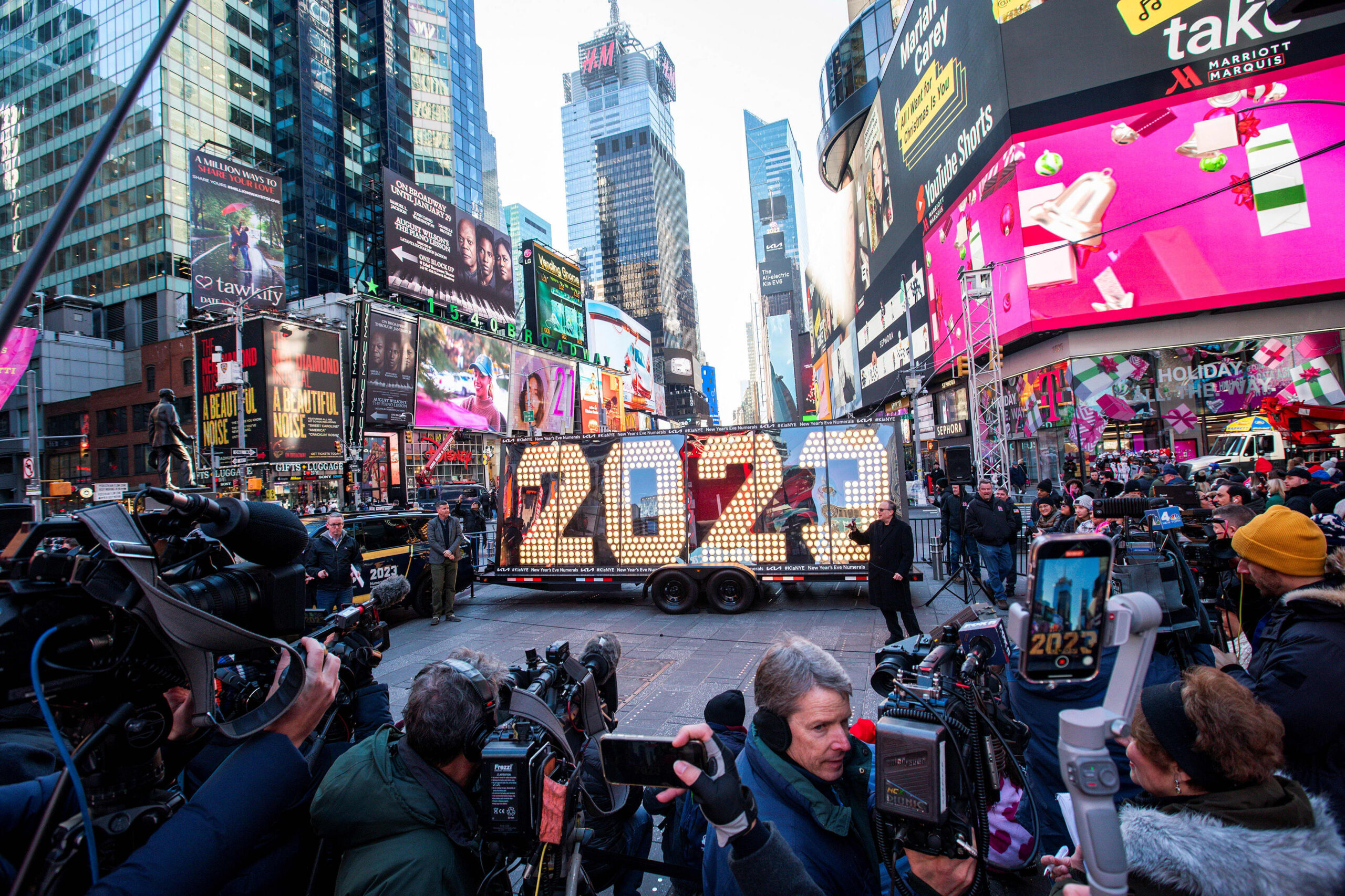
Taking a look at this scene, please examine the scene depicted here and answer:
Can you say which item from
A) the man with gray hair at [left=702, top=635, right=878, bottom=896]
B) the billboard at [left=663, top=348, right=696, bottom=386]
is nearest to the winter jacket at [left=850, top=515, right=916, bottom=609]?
the man with gray hair at [left=702, top=635, right=878, bottom=896]

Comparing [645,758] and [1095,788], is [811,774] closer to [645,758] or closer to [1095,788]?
[645,758]

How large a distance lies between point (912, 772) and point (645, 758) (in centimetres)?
71

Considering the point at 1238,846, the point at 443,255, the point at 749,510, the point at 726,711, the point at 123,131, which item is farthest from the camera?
the point at 123,131

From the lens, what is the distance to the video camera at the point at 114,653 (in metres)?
1.33

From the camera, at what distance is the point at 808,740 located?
80.4 inches

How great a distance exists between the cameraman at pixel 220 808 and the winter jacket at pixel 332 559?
21.1 feet

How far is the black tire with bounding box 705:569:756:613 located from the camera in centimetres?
944

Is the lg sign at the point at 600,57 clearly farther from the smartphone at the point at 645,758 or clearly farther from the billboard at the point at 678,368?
the smartphone at the point at 645,758

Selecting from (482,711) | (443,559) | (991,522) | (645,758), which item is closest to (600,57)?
(443,559)

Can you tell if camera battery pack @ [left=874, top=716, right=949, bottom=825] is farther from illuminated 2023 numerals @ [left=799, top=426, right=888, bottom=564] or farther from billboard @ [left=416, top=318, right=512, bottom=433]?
billboard @ [left=416, top=318, right=512, bottom=433]

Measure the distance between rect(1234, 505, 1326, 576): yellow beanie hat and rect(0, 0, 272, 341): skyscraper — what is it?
50.3 m

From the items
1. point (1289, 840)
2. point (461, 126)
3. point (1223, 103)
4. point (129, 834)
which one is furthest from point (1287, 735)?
point (461, 126)

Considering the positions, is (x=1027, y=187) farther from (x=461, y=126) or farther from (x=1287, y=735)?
(x=461, y=126)

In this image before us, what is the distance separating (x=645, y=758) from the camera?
151 cm
